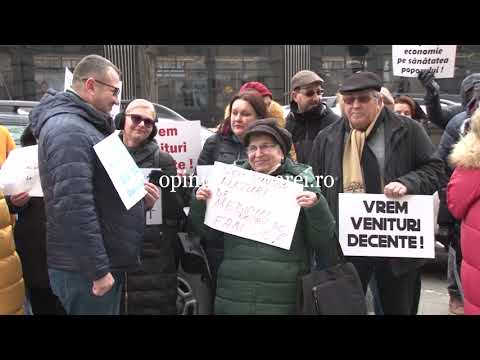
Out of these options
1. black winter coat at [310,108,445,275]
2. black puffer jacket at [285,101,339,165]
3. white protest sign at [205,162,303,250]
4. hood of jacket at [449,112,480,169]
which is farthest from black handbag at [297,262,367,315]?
black puffer jacket at [285,101,339,165]

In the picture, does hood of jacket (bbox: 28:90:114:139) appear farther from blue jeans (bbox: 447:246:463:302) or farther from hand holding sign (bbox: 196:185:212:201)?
blue jeans (bbox: 447:246:463:302)

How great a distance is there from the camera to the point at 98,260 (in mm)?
A: 2535

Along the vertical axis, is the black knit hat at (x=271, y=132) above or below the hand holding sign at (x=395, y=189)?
above

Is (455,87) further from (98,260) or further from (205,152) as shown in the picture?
(98,260)

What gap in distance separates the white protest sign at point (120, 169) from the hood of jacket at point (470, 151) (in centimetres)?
160

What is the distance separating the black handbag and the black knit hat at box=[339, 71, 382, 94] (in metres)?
0.96

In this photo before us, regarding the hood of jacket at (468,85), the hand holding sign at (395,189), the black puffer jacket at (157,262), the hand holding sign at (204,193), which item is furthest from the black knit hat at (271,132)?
the hood of jacket at (468,85)

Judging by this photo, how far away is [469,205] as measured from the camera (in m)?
2.91

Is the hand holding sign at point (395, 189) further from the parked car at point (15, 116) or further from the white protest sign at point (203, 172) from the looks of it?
the parked car at point (15, 116)

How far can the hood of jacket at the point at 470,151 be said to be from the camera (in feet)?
9.40

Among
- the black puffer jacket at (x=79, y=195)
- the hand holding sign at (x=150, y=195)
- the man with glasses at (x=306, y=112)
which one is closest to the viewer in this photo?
the black puffer jacket at (x=79, y=195)

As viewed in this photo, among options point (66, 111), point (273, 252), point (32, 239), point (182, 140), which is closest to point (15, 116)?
point (182, 140)

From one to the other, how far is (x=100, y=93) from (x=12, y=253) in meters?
1.05

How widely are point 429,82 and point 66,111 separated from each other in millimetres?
3424
